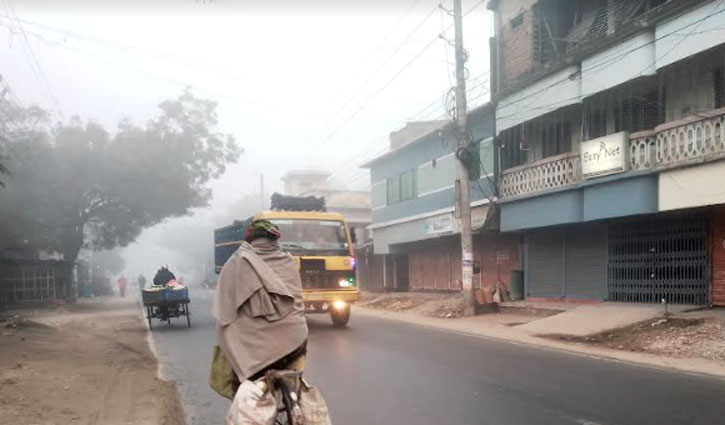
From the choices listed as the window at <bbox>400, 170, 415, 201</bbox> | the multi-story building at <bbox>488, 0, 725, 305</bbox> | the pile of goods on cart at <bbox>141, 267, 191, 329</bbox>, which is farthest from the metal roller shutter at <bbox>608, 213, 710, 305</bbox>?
the window at <bbox>400, 170, 415, 201</bbox>

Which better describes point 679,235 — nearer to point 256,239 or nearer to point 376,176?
point 256,239

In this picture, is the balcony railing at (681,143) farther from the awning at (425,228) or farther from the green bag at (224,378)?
the green bag at (224,378)

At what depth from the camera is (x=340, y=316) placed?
668 inches

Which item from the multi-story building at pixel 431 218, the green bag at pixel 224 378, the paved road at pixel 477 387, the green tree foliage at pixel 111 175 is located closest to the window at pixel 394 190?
the multi-story building at pixel 431 218

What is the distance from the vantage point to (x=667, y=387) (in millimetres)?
8320

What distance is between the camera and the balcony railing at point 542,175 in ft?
59.2

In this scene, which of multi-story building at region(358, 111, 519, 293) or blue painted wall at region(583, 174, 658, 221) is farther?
multi-story building at region(358, 111, 519, 293)

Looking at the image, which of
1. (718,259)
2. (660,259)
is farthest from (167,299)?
(718,259)

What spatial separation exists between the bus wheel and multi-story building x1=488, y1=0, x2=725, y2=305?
676 centimetres

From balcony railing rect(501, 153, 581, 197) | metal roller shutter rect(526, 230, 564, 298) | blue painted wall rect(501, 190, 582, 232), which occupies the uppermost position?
balcony railing rect(501, 153, 581, 197)

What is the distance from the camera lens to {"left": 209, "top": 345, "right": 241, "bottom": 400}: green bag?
4.20m

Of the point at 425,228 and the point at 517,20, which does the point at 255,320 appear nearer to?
the point at 517,20

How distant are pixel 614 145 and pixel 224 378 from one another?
46.4 feet

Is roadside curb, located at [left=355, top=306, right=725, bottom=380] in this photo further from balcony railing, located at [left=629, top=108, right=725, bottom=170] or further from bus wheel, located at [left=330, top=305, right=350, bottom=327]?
balcony railing, located at [left=629, top=108, right=725, bottom=170]
